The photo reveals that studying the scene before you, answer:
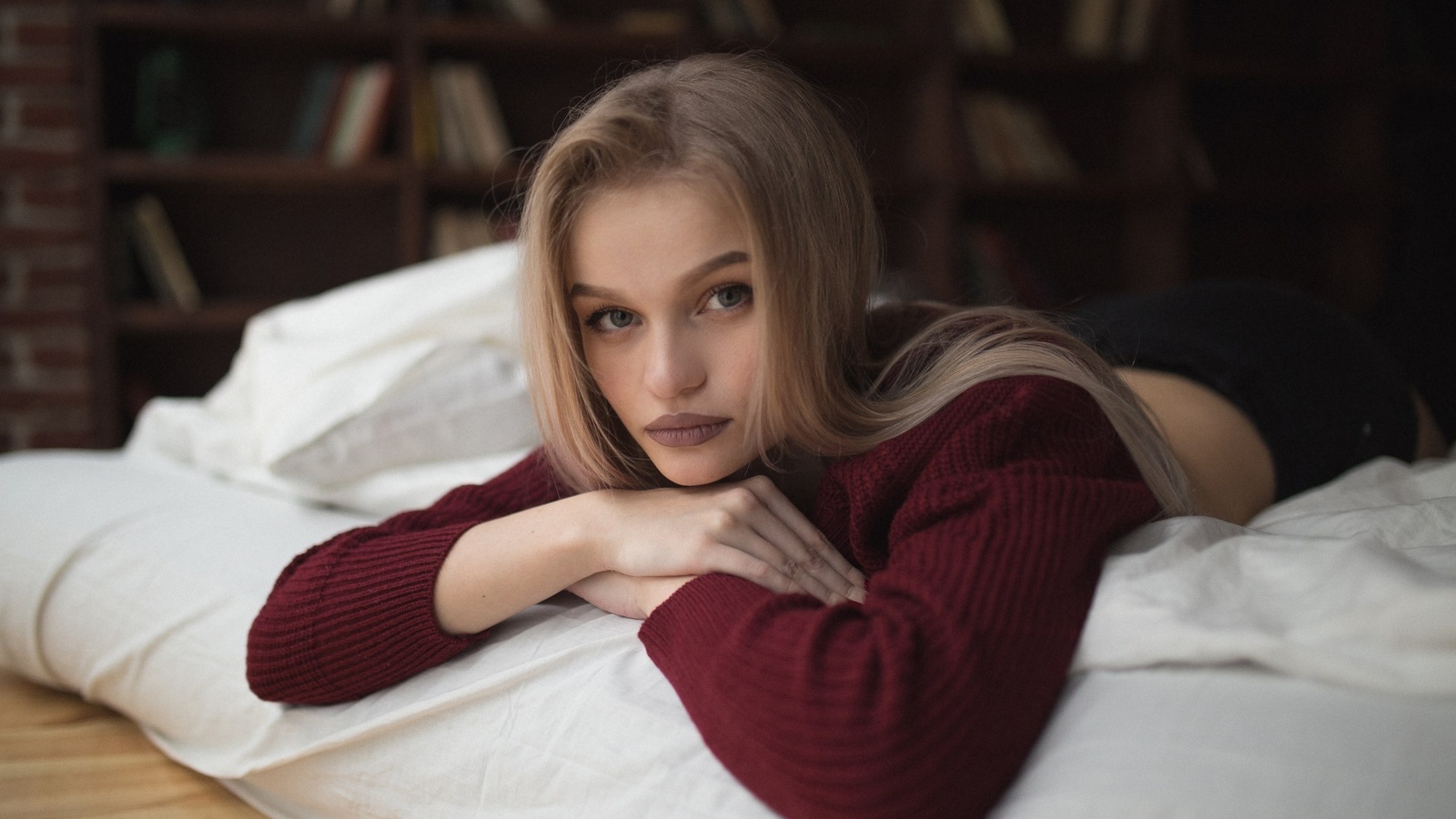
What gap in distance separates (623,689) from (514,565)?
0.47 feet

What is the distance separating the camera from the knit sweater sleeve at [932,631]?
0.58m

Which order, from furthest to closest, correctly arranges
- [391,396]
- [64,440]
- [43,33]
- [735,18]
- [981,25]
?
[981,25]
[735,18]
[64,440]
[43,33]
[391,396]

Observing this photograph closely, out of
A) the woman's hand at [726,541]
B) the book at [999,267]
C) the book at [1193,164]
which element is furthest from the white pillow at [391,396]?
the book at [1193,164]

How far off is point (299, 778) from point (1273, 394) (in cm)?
115

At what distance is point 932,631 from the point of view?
0.61m

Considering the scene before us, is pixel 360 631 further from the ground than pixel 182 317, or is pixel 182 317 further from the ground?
pixel 360 631

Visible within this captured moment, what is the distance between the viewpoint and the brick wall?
2561 millimetres

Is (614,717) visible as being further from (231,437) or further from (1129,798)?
(231,437)

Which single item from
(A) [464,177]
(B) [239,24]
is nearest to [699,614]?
(A) [464,177]

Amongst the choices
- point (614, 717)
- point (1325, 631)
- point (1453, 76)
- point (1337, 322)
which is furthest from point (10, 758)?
point (1453, 76)

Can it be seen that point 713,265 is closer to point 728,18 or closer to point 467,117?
point 467,117

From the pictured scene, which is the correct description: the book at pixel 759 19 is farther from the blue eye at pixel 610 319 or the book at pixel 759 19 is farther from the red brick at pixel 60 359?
the blue eye at pixel 610 319

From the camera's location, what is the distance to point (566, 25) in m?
2.75

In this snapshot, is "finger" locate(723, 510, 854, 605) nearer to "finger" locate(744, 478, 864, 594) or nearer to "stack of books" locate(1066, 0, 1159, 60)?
"finger" locate(744, 478, 864, 594)
